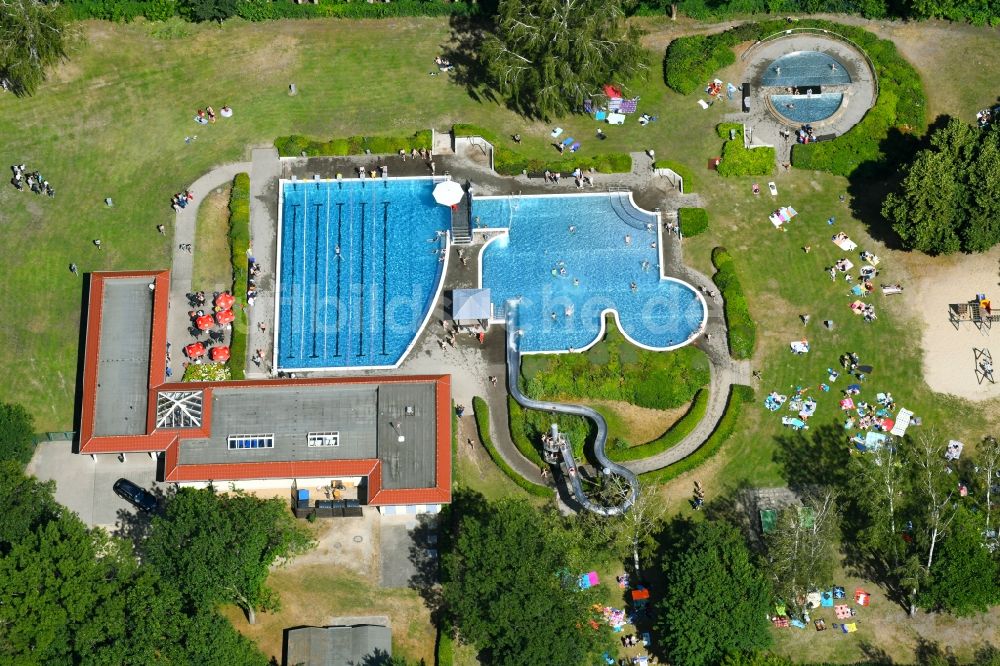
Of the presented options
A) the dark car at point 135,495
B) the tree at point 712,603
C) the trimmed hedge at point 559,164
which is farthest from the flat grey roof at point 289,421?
the tree at point 712,603

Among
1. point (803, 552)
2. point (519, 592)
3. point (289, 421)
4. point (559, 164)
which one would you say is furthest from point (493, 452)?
point (559, 164)

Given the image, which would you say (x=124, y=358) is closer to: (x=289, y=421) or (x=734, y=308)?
(x=289, y=421)

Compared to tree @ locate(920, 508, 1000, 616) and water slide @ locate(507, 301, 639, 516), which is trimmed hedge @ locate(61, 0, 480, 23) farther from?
tree @ locate(920, 508, 1000, 616)

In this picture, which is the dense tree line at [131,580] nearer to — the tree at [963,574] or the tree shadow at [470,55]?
the tree shadow at [470,55]

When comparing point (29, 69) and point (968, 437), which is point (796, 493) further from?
point (29, 69)

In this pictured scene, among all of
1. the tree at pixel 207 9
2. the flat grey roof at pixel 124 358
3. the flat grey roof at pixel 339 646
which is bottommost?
the flat grey roof at pixel 339 646

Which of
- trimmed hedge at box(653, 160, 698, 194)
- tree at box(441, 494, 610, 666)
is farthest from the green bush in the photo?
tree at box(441, 494, 610, 666)
